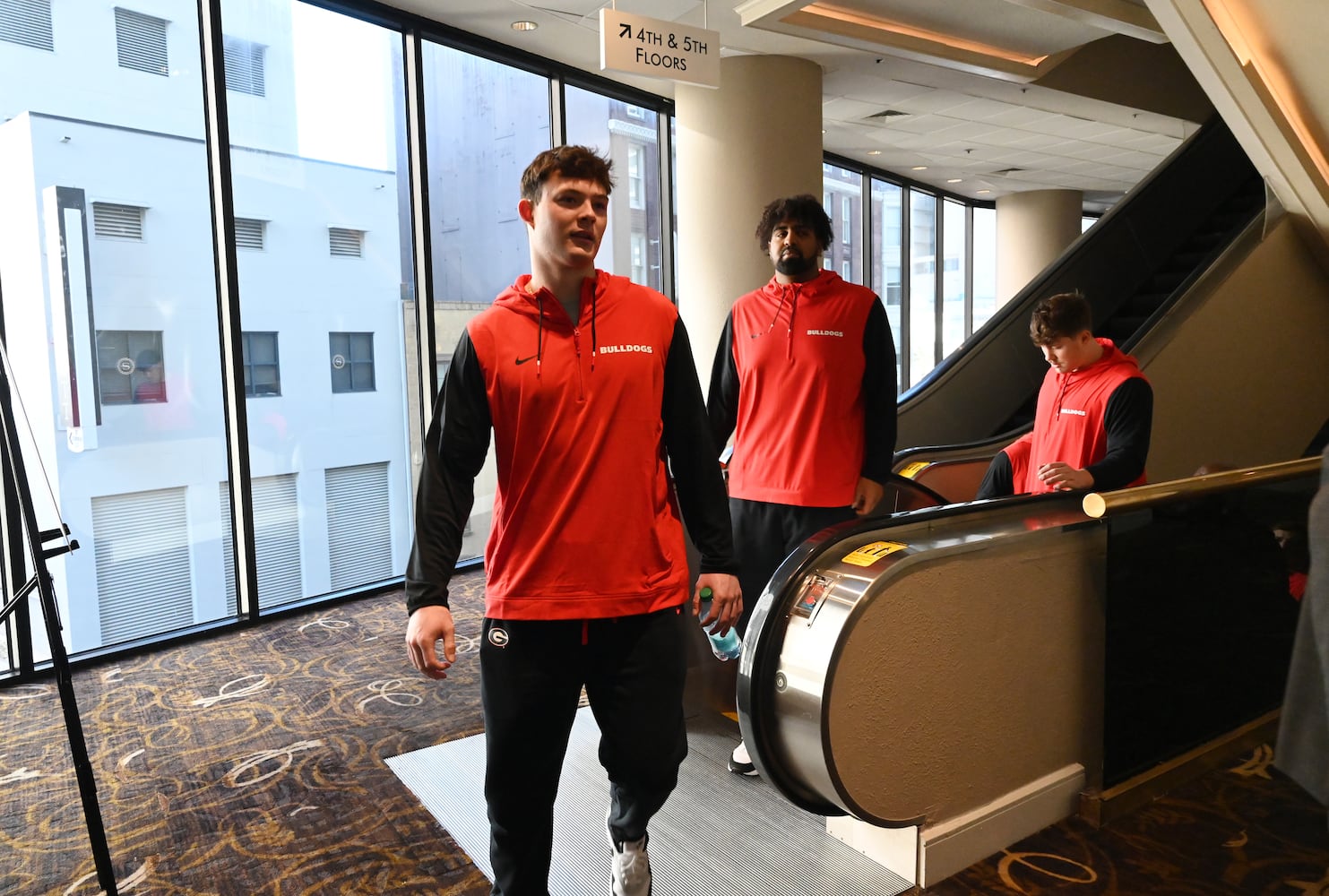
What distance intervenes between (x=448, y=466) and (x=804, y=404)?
131 centimetres

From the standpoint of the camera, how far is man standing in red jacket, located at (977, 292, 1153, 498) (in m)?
3.20

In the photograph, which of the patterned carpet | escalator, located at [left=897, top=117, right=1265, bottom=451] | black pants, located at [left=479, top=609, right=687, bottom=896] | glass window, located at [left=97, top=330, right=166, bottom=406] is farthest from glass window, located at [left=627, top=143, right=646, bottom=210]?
black pants, located at [left=479, top=609, right=687, bottom=896]

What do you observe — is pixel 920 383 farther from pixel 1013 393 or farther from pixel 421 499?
pixel 421 499

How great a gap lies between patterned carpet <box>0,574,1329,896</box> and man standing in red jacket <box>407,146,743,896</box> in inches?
31.5

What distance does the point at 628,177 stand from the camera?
7.86 metres

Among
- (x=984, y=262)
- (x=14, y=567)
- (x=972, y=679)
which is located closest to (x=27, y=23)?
(x=14, y=567)

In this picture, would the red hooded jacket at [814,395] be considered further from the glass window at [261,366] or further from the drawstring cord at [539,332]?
the glass window at [261,366]

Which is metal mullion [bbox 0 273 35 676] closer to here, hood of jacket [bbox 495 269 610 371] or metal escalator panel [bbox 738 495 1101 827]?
hood of jacket [bbox 495 269 610 371]

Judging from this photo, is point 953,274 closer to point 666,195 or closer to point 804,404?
point 666,195

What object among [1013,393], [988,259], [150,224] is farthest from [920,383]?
[988,259]


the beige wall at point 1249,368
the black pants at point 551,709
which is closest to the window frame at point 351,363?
the black pants at point 551,709

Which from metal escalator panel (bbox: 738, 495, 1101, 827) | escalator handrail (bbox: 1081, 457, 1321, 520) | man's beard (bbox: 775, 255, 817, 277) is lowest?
metal escalator panel (bbox: 738, 495, 1101, 827)

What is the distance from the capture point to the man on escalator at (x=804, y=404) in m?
2.92

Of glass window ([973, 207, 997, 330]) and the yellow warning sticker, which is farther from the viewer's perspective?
glass window ([973, 207, 997, 330])
